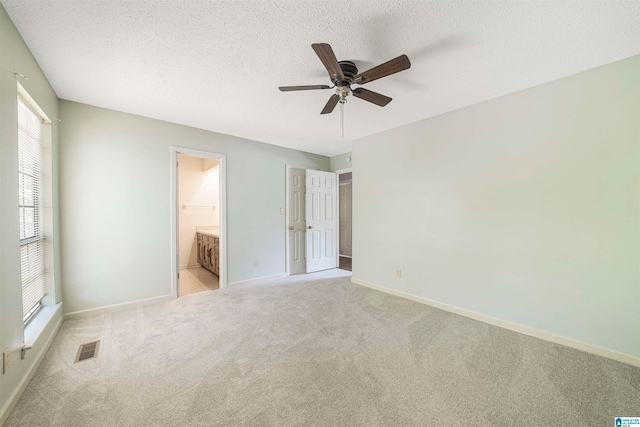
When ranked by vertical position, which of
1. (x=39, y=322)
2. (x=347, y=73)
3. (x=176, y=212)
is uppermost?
(x=347, y=73)

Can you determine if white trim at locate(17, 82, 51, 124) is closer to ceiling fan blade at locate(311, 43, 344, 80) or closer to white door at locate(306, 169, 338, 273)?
ceiling fan blade at locate(311, 43, 344, 80)

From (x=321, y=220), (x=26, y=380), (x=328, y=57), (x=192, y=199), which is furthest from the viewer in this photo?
(x=192, y=199)

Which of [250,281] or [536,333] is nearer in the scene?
[536,333]

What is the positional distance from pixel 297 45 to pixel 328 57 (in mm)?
394

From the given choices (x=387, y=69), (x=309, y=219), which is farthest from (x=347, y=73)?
(x=309, y=219)

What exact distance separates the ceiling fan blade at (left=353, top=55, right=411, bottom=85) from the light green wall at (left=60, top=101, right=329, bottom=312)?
268 centimetres

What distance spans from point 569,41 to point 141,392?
12.3ft

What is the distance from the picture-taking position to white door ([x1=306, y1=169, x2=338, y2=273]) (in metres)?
4.77

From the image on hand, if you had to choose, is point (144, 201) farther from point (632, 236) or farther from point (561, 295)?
point (632, 236)

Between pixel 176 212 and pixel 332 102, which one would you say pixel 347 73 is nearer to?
pixel 332 102

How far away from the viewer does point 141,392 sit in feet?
5.36

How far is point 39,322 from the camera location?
6.91 feet

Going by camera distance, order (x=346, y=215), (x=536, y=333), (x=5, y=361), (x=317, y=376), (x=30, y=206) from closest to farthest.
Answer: (x=5, y=361), (x=317, y=376), (x=30, y=206), (x=536, y=333), (x=346, y=215)

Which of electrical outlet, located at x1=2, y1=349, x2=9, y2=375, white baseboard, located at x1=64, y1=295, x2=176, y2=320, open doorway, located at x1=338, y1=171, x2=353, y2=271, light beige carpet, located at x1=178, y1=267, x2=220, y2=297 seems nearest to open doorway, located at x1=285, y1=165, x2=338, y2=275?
light beige carpet, located at x1=178, y1=267, x2=220, y2=297
